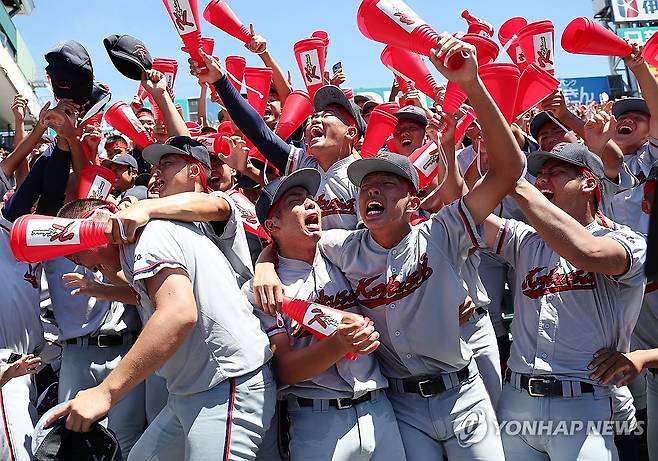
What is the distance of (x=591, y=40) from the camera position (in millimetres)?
4383

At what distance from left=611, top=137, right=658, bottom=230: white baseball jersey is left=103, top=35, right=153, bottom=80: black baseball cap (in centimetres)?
353

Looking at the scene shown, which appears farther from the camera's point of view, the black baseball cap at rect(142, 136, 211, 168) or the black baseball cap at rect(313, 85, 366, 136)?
the black baseball cap at rect(313, 85, 366, 136)

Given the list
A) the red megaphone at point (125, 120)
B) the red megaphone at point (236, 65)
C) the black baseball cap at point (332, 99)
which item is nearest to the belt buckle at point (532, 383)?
the black baseball cap at point (332, 99)

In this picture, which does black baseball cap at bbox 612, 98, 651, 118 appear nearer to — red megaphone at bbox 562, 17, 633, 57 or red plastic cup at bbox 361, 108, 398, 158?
red megaphone at bbox 562, 17, 633, 57

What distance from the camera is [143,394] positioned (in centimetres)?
424

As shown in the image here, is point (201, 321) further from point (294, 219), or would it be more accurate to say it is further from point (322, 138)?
point (322, 138)

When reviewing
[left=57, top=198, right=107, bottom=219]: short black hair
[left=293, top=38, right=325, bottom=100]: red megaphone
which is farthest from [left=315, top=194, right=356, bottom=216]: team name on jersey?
[left=293, top=38, right=325, bottom=100]: red megaphone

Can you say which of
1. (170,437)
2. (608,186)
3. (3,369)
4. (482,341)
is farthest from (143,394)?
(608,186)

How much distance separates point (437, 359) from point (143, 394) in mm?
2287

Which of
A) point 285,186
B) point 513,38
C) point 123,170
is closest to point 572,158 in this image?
point 285,186

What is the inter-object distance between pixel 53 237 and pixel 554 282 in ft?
7.65

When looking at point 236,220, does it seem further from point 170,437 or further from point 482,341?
point 482,341

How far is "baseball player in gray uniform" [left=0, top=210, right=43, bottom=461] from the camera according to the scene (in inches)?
136

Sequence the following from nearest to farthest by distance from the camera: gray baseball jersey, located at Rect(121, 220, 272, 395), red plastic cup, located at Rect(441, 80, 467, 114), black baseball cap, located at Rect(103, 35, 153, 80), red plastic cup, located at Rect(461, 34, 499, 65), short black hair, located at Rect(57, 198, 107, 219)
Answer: gray baseball jersey, located at Rect(121, 220, 272, 395) < red plastic cup, located at Rect(441, 80, 467, 114) < short black hair, located at Rect(57, 198, 107, 219) < red plastic cup, located at Rect(461, 34, 499, 65) < black baseball cap, located at Rect(103, 35, 153, 80)
